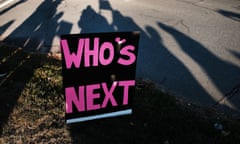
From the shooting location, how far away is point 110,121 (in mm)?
3393

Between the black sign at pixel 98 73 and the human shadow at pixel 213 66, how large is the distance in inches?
70.8

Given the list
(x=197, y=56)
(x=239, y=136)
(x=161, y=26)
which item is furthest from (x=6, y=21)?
(x=239, y=136)

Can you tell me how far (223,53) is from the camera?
17.4 feet

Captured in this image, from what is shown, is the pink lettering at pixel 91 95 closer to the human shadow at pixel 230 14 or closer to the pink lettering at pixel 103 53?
the pink lettering at pixel 103 53

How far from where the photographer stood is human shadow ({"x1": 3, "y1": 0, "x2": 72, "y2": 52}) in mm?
5746

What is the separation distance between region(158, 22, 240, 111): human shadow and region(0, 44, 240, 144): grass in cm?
76

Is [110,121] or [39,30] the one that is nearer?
[110,121]

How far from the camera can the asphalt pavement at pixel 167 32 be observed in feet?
14.4

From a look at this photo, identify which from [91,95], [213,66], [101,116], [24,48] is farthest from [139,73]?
[24,48]

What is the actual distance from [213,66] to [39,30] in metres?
4.05

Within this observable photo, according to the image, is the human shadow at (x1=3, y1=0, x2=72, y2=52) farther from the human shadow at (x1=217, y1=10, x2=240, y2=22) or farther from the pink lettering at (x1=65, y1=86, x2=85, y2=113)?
the human shadow at (x1=217, y1=10, x2=240, y2=22)

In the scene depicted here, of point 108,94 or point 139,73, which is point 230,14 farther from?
point 108,94

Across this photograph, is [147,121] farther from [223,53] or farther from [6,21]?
[6,21]

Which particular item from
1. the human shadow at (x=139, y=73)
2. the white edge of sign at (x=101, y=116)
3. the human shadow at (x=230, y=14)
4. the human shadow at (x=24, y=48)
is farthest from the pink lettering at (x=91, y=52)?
the human shadow at (x=230, y=14)
